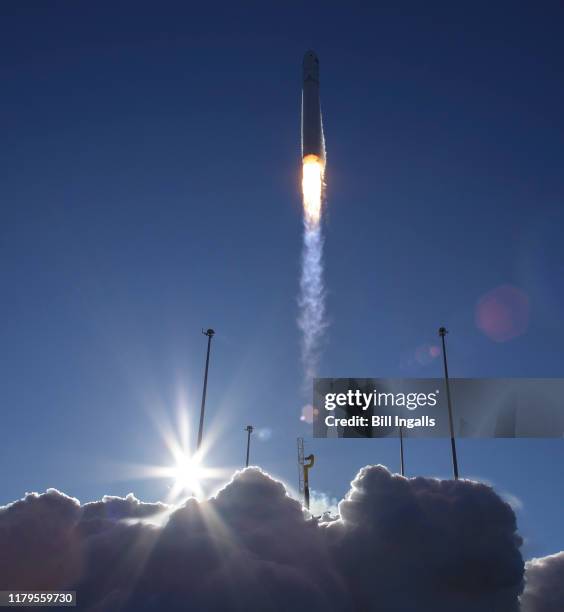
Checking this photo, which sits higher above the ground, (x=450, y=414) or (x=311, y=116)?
(x=311, y=116)

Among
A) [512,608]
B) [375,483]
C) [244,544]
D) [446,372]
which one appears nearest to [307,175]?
[446,372]

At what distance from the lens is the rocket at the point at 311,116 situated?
138 ft

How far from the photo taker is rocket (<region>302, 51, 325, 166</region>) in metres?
42.1

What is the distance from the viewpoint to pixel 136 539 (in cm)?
2391

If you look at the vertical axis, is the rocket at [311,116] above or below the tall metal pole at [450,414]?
above

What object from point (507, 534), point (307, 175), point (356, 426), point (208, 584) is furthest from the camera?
point (307, 175)

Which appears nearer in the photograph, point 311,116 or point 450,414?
point 450,414

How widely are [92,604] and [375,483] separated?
13562 mm

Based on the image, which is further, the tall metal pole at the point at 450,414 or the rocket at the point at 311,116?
the rocket at the point at 311,116

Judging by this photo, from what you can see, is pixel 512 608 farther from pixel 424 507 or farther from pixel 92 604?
pixel 92 604

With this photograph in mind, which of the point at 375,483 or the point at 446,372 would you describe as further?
the point at 446,372

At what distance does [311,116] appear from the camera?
143 feet

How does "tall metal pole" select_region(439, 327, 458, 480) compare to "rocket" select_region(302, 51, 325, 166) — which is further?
"rocket" select_region(302, 51, 325, 166)

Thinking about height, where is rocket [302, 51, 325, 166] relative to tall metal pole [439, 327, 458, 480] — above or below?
above
